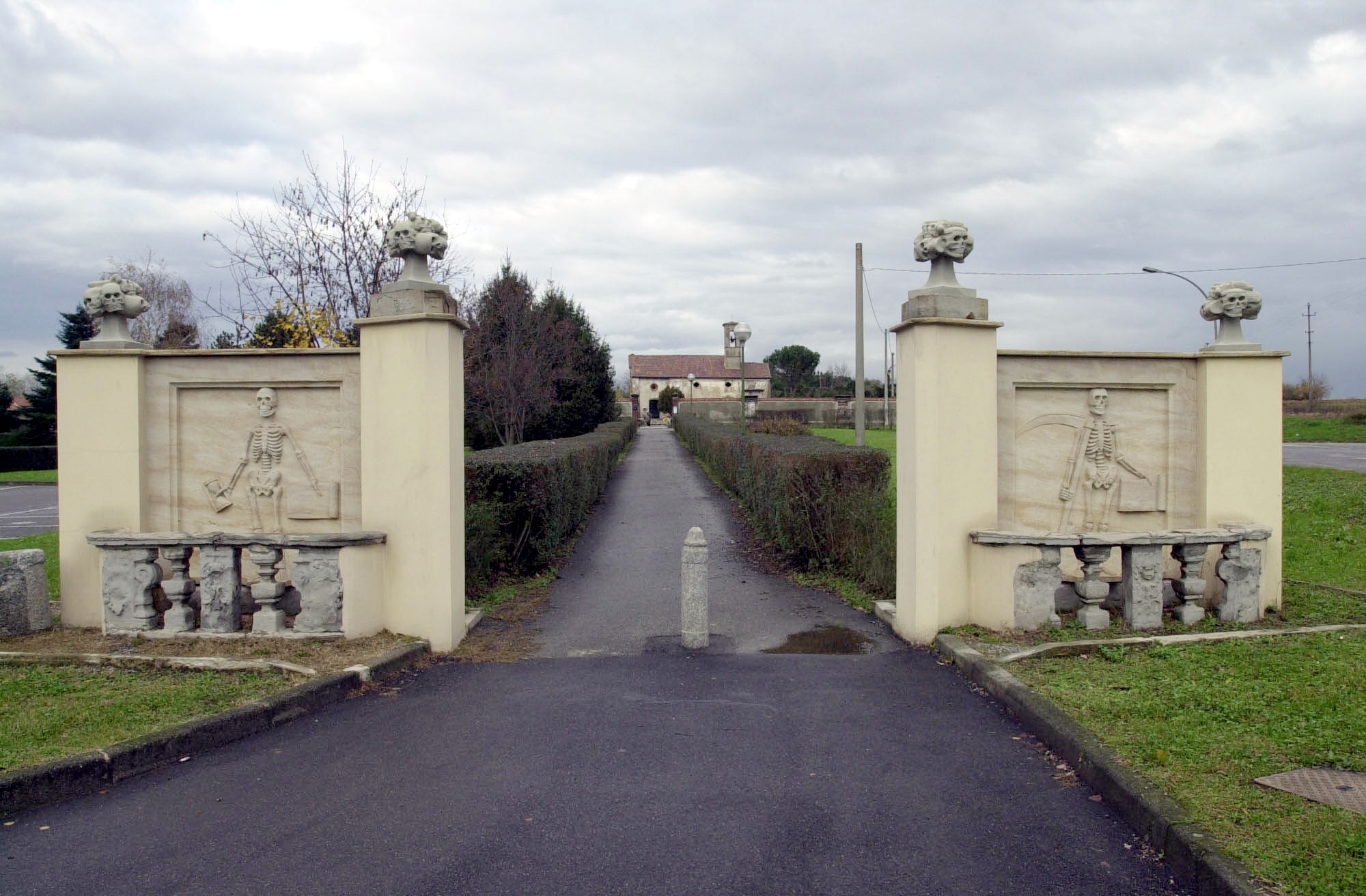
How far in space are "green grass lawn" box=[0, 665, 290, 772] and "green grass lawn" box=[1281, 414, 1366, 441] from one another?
124 feet

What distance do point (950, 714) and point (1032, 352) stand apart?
317cm

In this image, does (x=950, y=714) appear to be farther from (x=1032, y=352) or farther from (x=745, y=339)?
(x=745, y=339)

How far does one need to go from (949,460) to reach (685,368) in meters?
98.5

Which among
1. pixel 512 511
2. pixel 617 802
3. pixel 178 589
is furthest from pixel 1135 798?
pixel 512 511

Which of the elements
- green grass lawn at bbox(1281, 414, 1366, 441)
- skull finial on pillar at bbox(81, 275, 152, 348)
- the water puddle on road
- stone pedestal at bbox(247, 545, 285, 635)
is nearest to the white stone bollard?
the water puddle on road

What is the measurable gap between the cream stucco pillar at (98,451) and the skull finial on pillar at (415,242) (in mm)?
2227

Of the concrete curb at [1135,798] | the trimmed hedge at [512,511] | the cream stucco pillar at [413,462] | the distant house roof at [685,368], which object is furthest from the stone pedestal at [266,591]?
the distant house roof at [685,368]

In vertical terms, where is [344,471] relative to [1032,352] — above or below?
below

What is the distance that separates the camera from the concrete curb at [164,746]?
3990mm

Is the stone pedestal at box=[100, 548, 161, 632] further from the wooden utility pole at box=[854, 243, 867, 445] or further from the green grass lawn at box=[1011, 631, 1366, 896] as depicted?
the wooden utility pole at box=[854, 243, 867, 445]

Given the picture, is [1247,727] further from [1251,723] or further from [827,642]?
[827,642]

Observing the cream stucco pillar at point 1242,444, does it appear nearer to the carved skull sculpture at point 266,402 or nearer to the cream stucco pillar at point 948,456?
the cream stucco pillar at point 948,456

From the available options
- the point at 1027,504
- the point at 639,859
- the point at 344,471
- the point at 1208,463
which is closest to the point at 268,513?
the point at 344,471

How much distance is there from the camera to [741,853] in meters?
3.50
